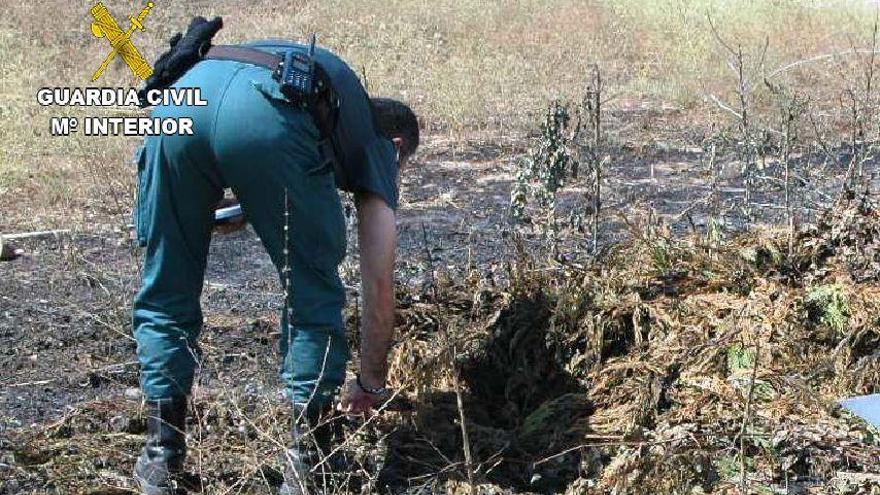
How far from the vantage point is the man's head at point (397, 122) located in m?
3.05

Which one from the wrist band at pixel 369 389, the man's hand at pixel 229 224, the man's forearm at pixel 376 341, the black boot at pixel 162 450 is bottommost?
the black boot at pixel 162 450

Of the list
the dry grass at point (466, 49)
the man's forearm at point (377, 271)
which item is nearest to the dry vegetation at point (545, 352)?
the man's forearm at point (377, 271)

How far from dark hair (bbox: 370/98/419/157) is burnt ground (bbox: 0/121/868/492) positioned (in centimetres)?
96

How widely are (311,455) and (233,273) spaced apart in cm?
254

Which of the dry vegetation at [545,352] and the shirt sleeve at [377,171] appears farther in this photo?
the dry vegetation at [545,352]

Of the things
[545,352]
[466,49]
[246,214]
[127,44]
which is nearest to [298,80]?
[246,214]

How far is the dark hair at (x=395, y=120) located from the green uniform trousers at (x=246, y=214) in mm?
265

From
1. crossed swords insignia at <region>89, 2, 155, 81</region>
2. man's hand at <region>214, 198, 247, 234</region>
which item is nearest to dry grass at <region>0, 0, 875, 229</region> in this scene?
crossed swords insignia at <region>89, 2, 155, 81</region>

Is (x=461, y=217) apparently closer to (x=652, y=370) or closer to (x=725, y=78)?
(x=652, y=370)

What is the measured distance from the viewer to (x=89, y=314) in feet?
15.0

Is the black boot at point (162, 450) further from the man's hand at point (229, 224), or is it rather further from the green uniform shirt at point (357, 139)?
the green uniform shirt at point (357, 139)

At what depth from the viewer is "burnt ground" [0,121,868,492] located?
3.93 m

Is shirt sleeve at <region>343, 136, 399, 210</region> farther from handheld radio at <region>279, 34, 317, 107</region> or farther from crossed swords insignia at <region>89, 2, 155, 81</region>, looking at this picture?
crossed swords insignia at <region>89, 2, 155, 81</region>

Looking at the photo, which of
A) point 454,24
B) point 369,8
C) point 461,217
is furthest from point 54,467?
point 369,8
